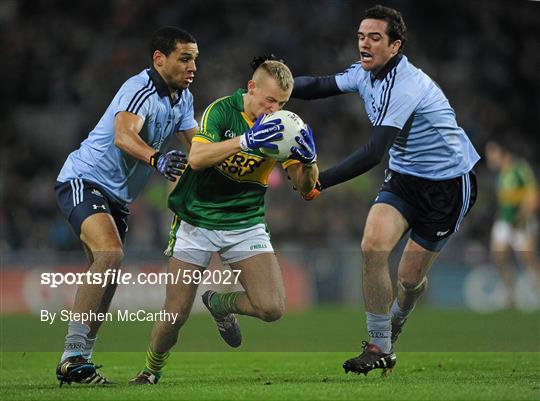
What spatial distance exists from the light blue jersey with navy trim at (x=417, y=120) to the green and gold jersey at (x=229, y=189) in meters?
0.96

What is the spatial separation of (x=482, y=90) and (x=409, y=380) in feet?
46.9

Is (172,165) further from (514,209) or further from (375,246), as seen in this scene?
(514,209)

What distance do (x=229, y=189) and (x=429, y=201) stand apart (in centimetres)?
160

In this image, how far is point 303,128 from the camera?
271 inches

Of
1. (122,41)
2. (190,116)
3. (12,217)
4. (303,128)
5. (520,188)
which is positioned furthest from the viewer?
(122,41)

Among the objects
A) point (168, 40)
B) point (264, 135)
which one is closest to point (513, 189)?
point (168, 40)

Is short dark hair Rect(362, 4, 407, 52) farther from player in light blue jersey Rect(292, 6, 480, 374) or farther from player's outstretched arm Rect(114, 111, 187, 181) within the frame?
player's outstretched arm Rect(114, 111, 187, 181)

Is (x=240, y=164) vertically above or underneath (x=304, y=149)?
underneath

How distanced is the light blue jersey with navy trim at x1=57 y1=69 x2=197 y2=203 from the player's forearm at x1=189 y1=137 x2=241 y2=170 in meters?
0.67

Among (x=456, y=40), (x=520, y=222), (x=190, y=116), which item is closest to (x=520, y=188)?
(x=520, y=222)

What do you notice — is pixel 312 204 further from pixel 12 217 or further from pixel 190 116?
pixel 190 116

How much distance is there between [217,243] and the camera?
757 centimetres

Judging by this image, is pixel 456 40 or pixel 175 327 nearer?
pixel 175 327

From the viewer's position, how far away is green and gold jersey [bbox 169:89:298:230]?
744 cm
